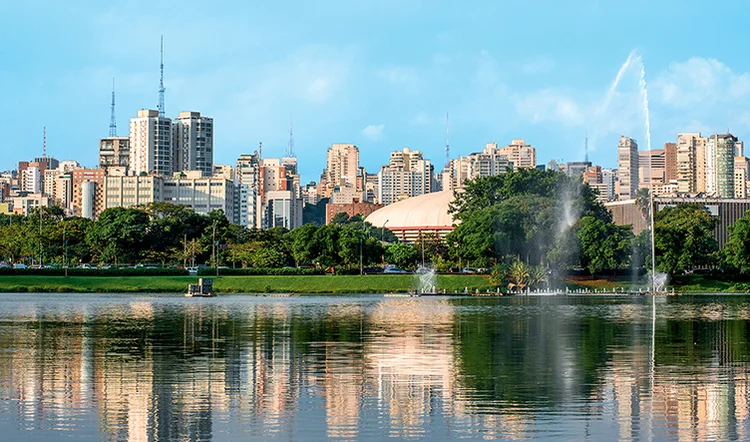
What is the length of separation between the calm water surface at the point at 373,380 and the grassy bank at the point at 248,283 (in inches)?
1858

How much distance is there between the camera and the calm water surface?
20.2 meters

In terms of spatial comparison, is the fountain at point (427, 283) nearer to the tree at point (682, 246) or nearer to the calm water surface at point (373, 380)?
the tree at point (682, 246)

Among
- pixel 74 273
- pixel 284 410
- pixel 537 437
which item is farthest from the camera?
pixel 74 273

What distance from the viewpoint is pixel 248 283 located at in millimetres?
101375

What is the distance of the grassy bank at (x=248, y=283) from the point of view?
96125 mm

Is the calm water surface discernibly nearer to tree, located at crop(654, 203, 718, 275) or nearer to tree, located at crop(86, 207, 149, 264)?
tree, located at crop(654, 203, 718, 275)

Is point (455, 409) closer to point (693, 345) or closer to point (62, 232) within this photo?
point (693, 345)

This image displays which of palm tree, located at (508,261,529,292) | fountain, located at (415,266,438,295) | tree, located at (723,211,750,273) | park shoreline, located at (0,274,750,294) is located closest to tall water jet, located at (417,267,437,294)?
fountain, located at (415,266,438,295)

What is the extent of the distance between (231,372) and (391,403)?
6.75 m

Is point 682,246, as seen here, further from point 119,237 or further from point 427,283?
point 119,237

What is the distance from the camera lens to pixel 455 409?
2225cm

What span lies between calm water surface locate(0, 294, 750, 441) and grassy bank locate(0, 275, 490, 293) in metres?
47.2

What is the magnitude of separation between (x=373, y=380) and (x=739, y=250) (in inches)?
3220

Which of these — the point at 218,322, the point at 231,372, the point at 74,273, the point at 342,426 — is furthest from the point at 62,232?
the point at 342,426
